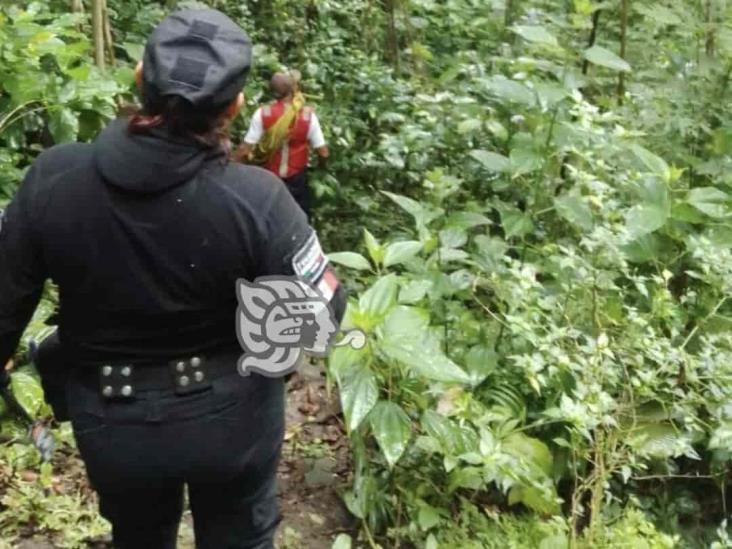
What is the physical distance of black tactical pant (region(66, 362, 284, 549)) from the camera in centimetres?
218

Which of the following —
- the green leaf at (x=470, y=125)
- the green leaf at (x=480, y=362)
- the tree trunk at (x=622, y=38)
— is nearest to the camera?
the green leaf at (x=480, y=362)

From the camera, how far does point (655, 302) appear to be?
3.54 metres

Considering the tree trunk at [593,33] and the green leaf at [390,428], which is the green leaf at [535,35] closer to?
the tree trunk at [593,33]

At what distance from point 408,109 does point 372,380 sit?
4.45m

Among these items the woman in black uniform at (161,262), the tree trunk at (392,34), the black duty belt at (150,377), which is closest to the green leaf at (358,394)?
the woman in black uniform at (161,262)

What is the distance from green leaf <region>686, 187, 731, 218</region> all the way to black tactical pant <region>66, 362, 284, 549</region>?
2488mm

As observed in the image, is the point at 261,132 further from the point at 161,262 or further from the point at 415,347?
the point at 161,262

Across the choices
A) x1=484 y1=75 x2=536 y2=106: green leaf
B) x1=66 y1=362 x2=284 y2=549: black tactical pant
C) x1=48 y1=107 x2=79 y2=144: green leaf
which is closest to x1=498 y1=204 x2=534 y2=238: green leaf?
x1=484 y1=75 x2=536 y2=106: green leaf

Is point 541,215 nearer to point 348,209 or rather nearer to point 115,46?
point 348,209

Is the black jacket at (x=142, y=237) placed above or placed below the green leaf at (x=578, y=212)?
above

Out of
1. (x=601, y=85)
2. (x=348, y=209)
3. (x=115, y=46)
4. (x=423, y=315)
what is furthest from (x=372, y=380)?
(x=115, y=46)

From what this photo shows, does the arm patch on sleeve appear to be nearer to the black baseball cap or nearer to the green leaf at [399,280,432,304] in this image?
the black baseball cap

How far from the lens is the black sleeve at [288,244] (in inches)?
82.4

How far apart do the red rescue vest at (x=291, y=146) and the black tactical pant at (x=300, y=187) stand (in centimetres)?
4
